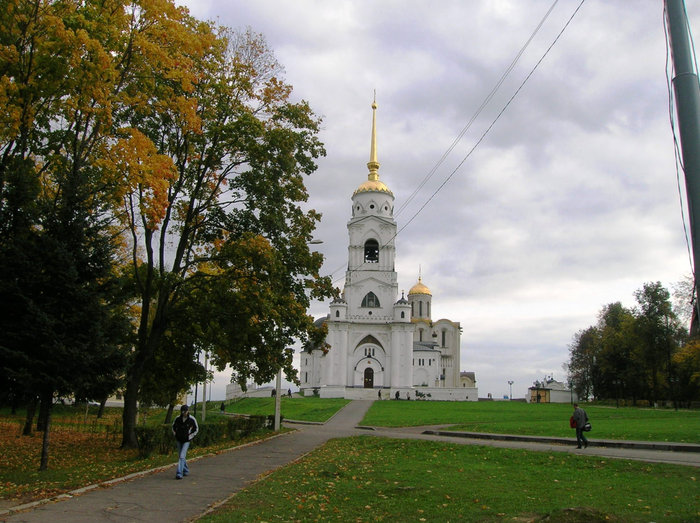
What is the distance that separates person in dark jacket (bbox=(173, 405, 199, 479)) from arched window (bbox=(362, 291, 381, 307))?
2508 inches

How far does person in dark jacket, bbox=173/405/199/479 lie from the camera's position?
11.9 meters

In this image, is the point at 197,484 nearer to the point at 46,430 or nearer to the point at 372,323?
the point at 46,430

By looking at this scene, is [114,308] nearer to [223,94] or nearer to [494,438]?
[223,94]

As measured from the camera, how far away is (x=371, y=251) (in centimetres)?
7850

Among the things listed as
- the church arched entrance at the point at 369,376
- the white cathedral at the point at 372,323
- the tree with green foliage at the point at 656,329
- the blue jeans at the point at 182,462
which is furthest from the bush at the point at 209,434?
the church arched entrance at the point at 369,376

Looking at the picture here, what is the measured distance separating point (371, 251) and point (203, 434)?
6047cm

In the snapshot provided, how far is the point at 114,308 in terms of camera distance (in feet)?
47.2

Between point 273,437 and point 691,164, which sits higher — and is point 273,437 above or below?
below

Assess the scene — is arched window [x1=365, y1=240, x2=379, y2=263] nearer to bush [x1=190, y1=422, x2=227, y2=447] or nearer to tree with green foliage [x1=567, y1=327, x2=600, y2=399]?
tree with green foliage [x1=567, y1=327, x2=600, y2=399]

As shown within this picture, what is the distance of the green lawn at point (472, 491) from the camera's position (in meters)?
8.43

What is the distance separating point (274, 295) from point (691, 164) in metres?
14.2

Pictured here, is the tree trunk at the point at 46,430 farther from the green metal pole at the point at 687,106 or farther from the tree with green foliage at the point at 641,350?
the tree with green foliage at the point at 641,350

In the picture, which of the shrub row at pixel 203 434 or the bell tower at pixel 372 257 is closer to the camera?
the shrub row at pixel 203 434

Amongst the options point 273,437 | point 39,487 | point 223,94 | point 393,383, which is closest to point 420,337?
point 393,383
